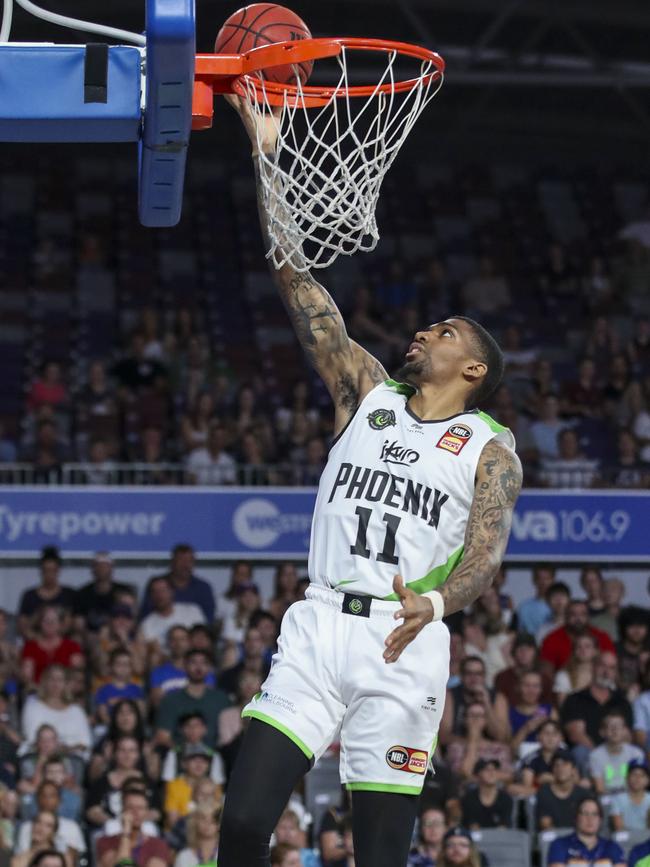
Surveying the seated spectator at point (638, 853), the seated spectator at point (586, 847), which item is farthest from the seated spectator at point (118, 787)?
the seated spectator at point (638, 853)

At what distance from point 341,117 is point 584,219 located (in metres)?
15.4

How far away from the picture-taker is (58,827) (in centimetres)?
941

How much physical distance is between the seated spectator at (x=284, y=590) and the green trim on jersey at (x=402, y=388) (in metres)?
6.65

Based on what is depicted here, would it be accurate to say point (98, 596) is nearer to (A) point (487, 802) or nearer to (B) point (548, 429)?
(A) point (487, 802)

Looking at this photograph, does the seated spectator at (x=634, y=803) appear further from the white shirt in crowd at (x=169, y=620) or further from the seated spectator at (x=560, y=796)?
the white shirt in crowd at (x=169, y=620)

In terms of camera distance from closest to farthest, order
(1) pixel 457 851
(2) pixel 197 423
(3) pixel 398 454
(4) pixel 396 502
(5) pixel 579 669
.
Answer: (4) pixel 396 502
(3) pixel 398 454
(1) pixel 457 851
(5) pixel 579 669
(2) pixel 197 423

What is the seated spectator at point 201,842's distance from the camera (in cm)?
924

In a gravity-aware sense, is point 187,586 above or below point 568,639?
above

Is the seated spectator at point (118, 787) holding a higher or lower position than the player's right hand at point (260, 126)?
lower

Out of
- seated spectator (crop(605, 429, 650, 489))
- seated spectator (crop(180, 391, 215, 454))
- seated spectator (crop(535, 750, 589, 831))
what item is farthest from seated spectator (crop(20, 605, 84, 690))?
seated spectator (crop(605, 429, 650, 489))

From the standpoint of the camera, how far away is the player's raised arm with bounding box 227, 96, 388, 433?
5488 millimetres

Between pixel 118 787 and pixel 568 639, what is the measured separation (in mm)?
3946

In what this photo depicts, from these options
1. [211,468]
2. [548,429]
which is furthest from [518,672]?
[548,429]

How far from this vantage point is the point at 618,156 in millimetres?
22812
